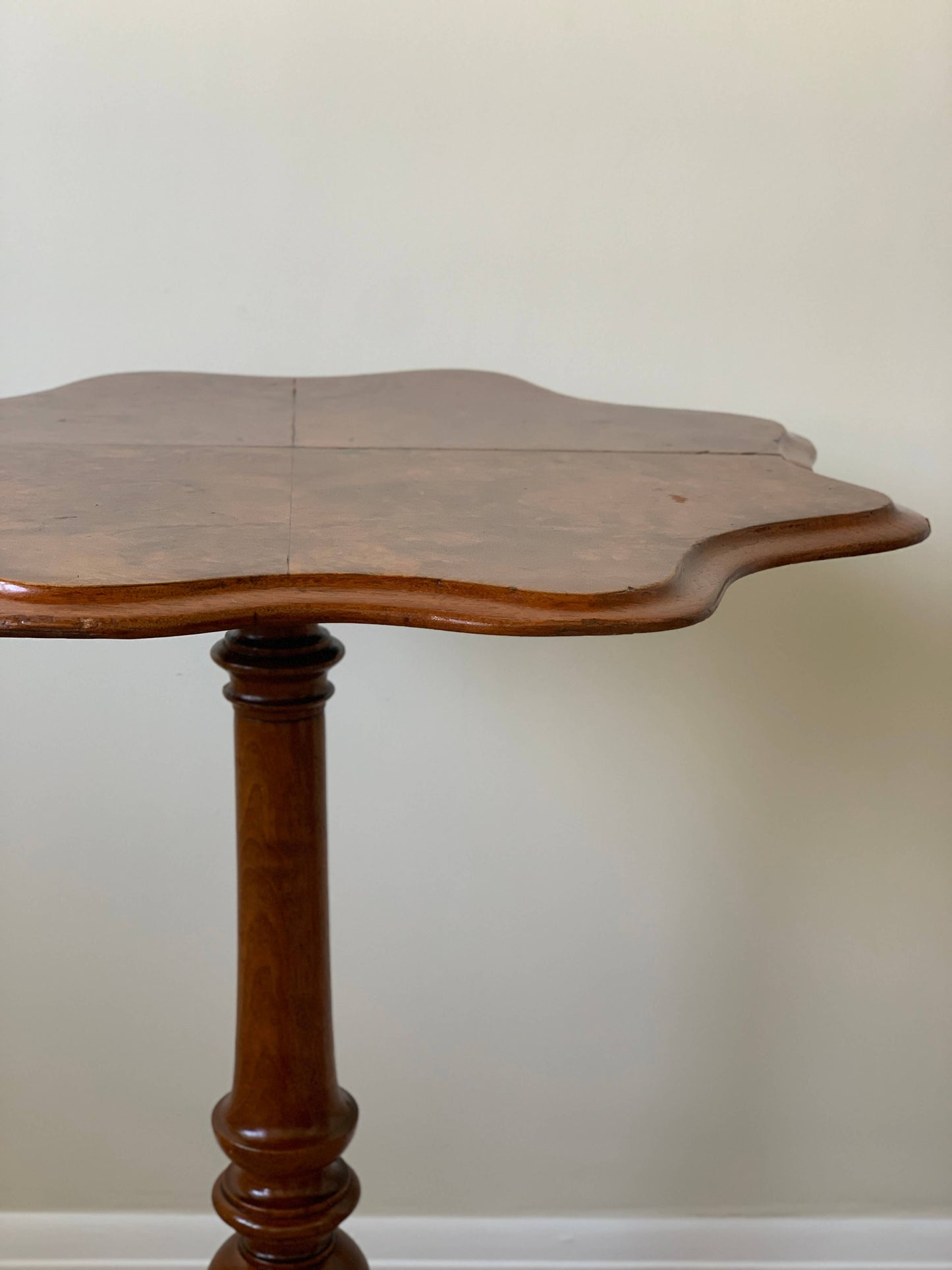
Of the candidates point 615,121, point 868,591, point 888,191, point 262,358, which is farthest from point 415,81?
point 868,591

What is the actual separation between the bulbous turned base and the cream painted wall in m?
0.64

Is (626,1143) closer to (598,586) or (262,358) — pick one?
(262,358)

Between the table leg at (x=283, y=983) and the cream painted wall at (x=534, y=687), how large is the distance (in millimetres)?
647

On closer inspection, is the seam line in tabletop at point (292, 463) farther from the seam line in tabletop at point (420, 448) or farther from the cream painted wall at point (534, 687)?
the cream painted wall at point (534, 687)

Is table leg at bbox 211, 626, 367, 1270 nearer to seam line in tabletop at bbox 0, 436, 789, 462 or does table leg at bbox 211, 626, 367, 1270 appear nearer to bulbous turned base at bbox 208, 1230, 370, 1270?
bulbous turned base at bbox 208, 1230, 370, 1270

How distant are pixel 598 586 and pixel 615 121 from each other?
3.56 ft

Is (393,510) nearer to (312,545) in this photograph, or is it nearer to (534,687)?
(312,545)

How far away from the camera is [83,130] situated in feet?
5.24

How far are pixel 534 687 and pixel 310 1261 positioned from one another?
2.57 ft

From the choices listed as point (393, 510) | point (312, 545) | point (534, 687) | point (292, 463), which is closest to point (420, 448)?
point (292, 463)

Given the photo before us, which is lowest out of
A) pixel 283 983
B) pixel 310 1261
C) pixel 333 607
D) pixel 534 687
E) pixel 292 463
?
pixel 310 1261

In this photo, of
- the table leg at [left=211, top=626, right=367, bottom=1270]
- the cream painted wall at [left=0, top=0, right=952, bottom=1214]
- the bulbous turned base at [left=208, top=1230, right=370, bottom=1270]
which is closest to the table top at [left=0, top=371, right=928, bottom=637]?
the table leg at [left=211, top=626, right=367, bottom=1270]

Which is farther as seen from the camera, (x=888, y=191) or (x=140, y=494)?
(x=888, y=191)

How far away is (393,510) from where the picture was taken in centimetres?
86
